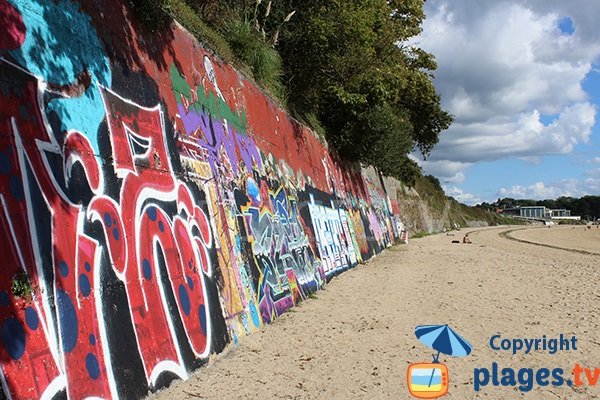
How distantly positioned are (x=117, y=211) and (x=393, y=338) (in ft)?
13.9

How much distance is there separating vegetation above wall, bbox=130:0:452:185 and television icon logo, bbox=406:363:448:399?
209 inches

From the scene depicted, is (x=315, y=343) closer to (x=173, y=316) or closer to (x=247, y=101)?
(x=173, y=316)

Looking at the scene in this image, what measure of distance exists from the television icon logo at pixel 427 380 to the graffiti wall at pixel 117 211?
2.23 meters

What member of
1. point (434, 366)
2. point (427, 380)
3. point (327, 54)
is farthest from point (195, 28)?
point (327, 54)

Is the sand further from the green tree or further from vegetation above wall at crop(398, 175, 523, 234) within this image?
vegetation above wall at crop(398, 175, 523, 234)

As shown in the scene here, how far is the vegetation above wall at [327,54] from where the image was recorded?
1238 cm

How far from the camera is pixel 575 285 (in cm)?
1255

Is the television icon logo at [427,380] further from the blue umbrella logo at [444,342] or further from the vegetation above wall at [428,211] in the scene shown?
the vegetation above wall at [428,211]

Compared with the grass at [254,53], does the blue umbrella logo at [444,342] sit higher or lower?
lower

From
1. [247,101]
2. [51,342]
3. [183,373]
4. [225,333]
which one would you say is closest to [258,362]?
[225,333]

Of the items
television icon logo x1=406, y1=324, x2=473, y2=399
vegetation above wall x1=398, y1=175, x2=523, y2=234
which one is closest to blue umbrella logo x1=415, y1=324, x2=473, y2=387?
television icon logo x1=406, y1=324, x2=473, y2=399

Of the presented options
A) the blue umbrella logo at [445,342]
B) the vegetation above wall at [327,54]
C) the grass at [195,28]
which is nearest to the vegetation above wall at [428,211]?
the vegetation above wall at [327,54]

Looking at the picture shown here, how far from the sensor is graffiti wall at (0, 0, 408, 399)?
12.4 feet

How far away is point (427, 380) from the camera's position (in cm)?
573
